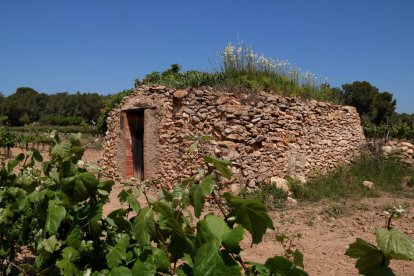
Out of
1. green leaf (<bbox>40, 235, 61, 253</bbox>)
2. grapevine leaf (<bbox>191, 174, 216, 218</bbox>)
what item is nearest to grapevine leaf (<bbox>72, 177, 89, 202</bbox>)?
green leaf (<bbox>40, 235, 61, 253</bbox>)

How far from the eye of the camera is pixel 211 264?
1.17 metres

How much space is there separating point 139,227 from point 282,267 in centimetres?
60

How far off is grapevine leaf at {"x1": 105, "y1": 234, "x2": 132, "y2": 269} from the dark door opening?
7.61 m

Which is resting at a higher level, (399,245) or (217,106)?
(217,106)

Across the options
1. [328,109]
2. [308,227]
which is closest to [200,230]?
[308,227]

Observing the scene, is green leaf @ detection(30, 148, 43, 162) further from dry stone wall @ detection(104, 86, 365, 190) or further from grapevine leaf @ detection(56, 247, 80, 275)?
dry stone wall @ detection(104, 86, 365, 190)

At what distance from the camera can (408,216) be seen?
6.50 m

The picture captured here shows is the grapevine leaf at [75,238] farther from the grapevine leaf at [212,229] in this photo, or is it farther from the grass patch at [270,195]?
the grass patch at [270,195]

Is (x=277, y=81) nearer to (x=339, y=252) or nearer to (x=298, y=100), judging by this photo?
(x=298, y=100)

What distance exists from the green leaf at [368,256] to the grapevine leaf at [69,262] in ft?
4.07

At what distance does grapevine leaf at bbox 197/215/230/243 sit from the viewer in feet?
4.36

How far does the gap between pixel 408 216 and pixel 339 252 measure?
7.58ft

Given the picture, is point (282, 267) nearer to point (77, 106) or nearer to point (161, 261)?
point (161, 261)

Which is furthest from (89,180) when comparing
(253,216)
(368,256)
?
(368,256)
